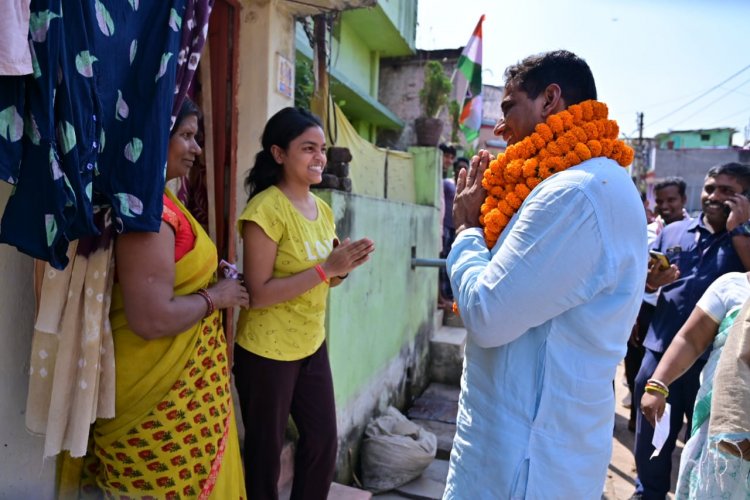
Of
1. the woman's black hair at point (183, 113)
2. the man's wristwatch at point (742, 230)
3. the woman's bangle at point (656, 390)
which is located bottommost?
the woman's bangle at point (656, 390)

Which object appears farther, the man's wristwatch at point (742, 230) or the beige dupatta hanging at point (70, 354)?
the man's wristwatch at point (742, 230)

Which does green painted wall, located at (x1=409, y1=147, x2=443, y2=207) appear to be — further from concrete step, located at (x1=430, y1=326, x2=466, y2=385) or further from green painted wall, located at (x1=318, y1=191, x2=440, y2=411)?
concrete step, located at (x1=430, y1=326, x2=466, y2=385)

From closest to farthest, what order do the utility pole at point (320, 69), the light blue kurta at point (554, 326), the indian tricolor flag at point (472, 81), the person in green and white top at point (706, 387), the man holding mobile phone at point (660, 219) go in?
the light blue kurta at point (554, 326), the person in green and white top at point (706, 387), the utility pole at point (320, 69), the man holding mobile phone at point (660, 219), the indian tricolor flag at point (472, 81)

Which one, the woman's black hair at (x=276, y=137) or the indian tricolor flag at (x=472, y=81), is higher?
the indian tricolor flag at (x=472, y=81)

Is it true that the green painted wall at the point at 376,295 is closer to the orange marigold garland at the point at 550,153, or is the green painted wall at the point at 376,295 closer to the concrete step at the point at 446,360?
the concrete step at the point at 446,360

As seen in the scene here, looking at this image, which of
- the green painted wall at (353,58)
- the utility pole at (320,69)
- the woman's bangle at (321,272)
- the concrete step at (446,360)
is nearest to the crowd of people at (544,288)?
the woman's bangle at (321,272)

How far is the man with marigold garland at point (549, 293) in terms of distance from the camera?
116 cm

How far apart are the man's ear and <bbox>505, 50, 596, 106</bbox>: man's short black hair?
11mm

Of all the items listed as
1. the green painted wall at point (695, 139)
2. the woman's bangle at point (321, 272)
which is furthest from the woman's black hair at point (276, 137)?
the green painted wall at point (695, 139)

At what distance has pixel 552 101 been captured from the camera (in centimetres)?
138

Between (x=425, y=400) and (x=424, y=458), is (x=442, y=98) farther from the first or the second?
(x=424, y=458)

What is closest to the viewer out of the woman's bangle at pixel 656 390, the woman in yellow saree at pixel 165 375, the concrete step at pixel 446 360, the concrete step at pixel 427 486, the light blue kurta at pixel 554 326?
the light blue kurta at pixel 554 326

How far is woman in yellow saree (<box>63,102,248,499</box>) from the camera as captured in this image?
143 cm

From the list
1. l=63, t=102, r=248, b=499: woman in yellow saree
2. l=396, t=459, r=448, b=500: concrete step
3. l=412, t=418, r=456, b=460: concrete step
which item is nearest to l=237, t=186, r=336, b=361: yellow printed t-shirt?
l=63, t=102, r=248, b=499: woman in yellow saree
